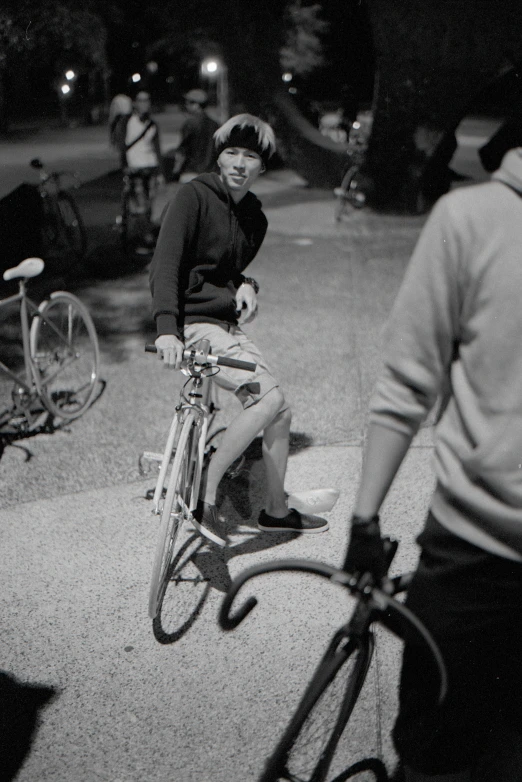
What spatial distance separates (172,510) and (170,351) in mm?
630

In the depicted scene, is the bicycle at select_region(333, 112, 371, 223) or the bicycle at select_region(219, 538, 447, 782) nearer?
the bicycle at select_region(219, 538, 447, 782)

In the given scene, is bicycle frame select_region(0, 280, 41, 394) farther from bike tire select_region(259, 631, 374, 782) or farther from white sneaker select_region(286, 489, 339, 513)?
bike tire select_region(259, 631, 374, 782)

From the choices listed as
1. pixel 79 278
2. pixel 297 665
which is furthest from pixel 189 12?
pixel 297 665

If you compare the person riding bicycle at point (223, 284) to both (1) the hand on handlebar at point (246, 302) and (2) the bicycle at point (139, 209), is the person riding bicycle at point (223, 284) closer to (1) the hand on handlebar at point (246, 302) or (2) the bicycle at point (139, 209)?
(1) the hand on handlebar at point (246, 302)

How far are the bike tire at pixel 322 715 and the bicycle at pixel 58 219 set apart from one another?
7.42 meters

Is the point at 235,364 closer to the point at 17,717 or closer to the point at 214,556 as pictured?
the point at 214,556

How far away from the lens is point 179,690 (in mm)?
2902

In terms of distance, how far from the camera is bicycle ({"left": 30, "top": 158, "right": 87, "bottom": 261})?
8.91 m

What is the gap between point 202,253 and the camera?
→ 3650 mm

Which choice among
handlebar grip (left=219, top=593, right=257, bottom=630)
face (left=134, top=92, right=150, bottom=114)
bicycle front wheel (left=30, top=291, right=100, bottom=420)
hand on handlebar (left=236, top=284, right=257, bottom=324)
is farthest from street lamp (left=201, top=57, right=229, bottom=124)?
handlebar grip (left=219, top=593, right=257, bottom=630)

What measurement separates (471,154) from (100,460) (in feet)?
40.7

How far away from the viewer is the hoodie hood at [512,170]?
1523 mm

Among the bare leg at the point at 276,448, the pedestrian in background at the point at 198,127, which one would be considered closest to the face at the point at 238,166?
the bare leg at the point at 276,448

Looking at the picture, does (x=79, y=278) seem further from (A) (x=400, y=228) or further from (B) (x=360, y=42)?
(B) (x=360, y=42)
